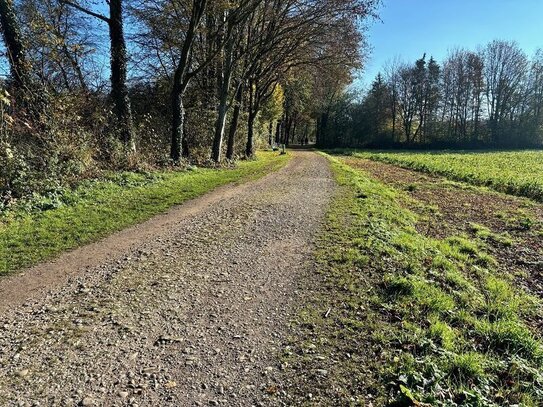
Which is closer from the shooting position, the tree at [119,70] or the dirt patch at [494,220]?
the dirt patch at [494,220]

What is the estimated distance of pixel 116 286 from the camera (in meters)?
5.09

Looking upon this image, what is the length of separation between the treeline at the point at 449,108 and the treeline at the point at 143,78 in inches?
1666

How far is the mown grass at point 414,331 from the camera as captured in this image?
3.37 metres

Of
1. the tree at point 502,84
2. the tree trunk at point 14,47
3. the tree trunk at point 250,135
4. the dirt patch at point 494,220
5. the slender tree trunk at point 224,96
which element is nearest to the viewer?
the dirt patch at point 494,220

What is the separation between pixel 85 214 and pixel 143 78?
14.5 meters

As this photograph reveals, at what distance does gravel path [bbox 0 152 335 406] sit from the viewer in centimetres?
323

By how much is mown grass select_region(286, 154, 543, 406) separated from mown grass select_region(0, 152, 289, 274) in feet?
14.5

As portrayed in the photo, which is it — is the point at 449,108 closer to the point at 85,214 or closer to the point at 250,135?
the point at 250,135

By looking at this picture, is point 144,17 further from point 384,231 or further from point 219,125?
point 384,231

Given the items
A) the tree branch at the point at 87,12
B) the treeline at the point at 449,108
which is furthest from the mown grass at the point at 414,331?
the treeline at the point at 449,108

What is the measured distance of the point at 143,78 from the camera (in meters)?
20.5

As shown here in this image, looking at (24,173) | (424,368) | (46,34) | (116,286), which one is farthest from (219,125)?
(424,368)

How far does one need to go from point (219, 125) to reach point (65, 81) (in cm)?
749

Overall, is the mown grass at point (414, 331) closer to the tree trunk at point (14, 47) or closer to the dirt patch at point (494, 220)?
the dirt patch at point (494, 220)
